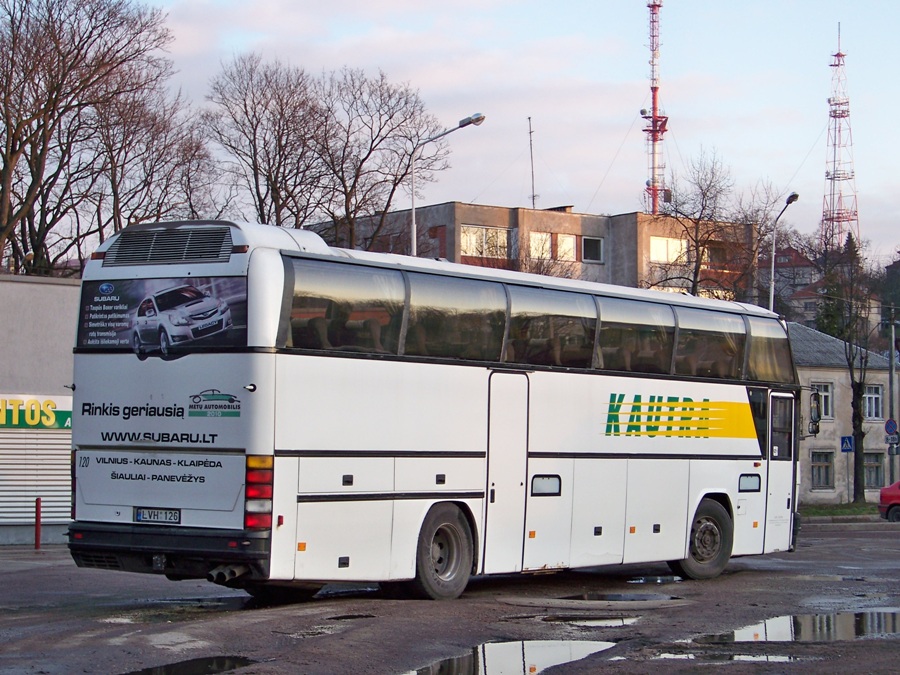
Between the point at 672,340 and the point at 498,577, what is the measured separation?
13.9ft

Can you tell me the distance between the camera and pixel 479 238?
69812 mm

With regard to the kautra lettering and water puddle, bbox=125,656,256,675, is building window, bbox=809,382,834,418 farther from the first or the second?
water puddle, bbox=125,656,256,675

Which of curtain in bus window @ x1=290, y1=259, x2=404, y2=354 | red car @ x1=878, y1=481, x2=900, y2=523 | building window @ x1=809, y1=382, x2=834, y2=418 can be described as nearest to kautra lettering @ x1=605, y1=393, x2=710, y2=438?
curtain in bus window @ x1=290, y1=259, x2=404, y2=354

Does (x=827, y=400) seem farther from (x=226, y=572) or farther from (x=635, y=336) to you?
(x=226, y=572)

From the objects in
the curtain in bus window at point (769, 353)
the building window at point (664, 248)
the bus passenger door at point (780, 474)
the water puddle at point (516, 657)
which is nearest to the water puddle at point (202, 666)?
the water puddle at point (516, 657)

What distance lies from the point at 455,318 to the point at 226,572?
13.0 feet

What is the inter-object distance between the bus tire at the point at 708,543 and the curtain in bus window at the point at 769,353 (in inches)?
82.1

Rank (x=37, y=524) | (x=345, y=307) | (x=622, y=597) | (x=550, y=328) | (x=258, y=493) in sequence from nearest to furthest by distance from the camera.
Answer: (x=258, y=493)
(x=345, y=307)
(x=622, y=597)
(x=550, y=328)
(x=37, y=524)

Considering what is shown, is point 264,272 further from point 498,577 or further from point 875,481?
point 875,481

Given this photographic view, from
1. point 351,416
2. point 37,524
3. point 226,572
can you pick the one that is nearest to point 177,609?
point 226,572

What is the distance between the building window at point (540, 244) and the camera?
67438 millimetres

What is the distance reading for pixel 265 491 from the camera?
11.9 m

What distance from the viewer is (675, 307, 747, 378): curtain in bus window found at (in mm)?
17578

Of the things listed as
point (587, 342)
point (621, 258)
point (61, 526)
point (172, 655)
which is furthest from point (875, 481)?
point (172, 655)
